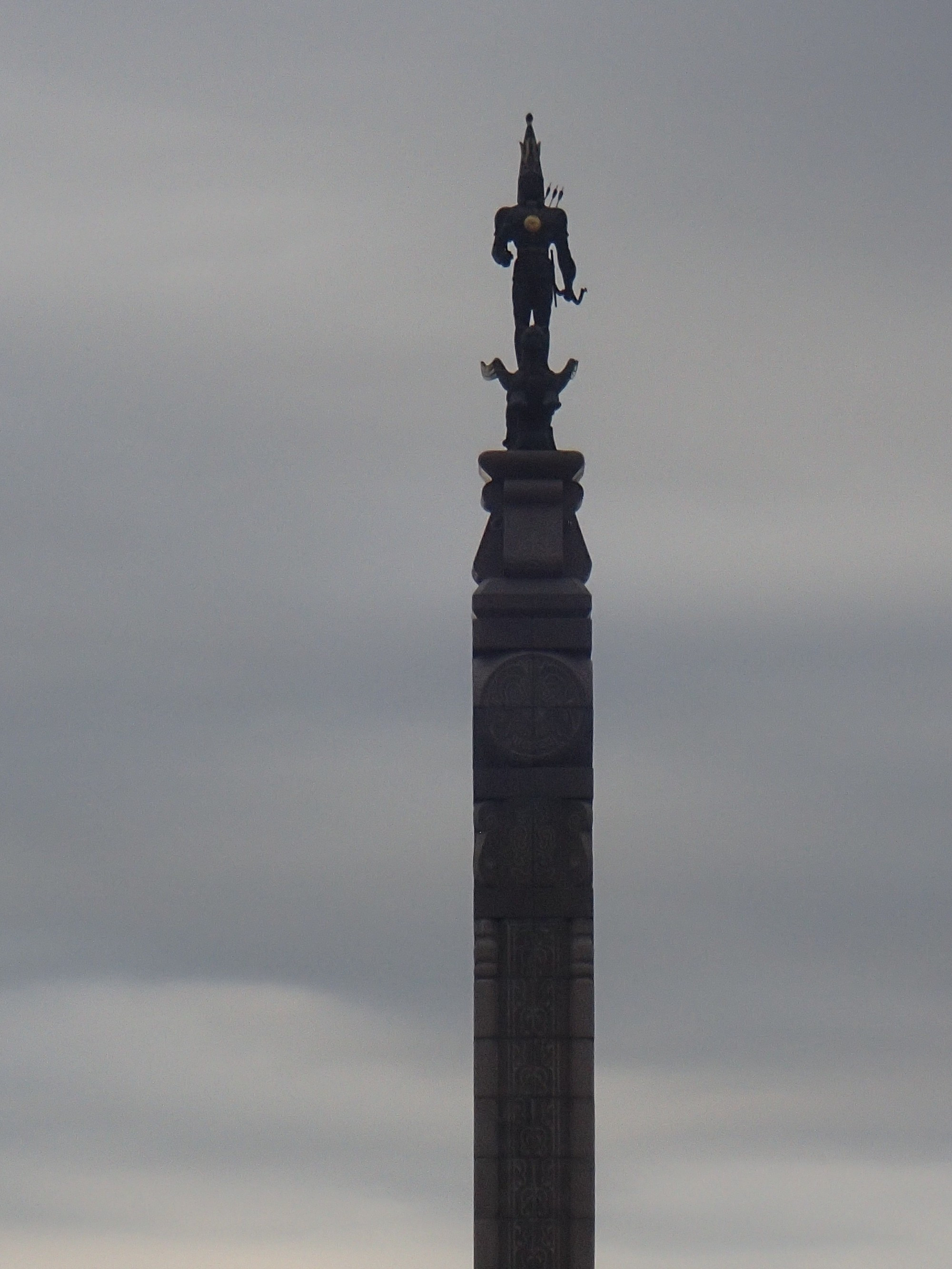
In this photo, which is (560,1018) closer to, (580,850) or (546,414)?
(580,850)

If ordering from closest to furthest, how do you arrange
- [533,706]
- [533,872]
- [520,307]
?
[533,872]
[533,706]
[520,307]

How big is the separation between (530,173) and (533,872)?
29.5 feet

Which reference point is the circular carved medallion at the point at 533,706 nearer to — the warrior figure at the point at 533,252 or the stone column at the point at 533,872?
the stone column at the point at 533,872

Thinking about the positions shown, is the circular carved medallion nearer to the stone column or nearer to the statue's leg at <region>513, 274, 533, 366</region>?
the stone column

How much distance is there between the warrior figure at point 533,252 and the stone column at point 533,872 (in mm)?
2097

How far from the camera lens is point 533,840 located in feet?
148

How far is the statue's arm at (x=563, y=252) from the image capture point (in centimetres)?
4700

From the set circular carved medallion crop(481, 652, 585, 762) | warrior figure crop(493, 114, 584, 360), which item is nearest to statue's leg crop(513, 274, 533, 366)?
warrior figure crop(493, 114, 584, 360)

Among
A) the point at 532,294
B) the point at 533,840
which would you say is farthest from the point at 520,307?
the point at 533,840

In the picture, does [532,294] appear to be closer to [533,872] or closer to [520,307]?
[520,307]

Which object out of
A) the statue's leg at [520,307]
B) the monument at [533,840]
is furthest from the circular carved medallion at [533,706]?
the statue's leg at [520,307]

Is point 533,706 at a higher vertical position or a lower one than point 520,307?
lower

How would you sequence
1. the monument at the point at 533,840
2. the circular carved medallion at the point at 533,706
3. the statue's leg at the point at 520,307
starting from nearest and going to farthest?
1. the monument at the point at 533,840
2. the circular carved medallion at the point at 533,706
3. the statue's leg at the point at 520,307

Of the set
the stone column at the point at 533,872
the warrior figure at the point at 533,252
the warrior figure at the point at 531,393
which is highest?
the warrior figure at the point at 533,252
